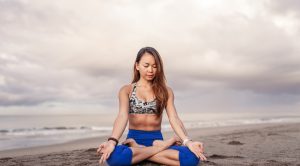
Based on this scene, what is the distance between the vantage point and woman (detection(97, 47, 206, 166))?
457cm

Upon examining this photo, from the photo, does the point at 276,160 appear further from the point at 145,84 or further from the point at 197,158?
the point at 145,84

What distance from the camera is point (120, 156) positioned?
4.45 metres

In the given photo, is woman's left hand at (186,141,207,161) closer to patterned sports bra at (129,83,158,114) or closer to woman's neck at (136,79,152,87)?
patterned sports bra at (129,83,158,114)

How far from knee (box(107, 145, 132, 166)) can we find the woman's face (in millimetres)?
1007

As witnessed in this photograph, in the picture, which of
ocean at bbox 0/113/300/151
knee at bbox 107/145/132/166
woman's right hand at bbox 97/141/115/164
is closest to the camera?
woman's right hand at bbox 97/141/115/164

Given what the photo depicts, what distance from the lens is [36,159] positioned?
7.50m

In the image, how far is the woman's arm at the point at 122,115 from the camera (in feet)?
14.6

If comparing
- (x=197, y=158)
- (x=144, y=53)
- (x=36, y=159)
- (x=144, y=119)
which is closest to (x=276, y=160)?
(x=197, y=158)

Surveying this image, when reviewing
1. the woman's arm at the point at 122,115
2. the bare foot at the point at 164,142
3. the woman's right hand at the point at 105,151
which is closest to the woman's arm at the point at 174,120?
the bare foot at the point at 164,142

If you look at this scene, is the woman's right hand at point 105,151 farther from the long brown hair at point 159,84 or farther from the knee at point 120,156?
the long brown hair at point 159,84

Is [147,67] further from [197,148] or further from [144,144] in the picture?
[197,148]

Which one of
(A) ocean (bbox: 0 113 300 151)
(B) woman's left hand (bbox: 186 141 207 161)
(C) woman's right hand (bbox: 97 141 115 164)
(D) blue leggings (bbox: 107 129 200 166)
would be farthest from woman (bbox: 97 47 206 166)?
(A) ocean (bbox: 0 113 300 151)

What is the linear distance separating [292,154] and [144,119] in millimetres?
4073

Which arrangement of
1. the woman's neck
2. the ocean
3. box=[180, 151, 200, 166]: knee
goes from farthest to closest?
the ocean < the woman's neck < box=[180, 151, 200, 166]: knee
